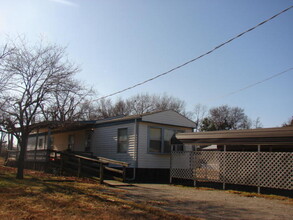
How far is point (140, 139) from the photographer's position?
1541 centimetres

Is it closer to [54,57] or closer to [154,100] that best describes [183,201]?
[54,57]

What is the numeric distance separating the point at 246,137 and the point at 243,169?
1.24 meters

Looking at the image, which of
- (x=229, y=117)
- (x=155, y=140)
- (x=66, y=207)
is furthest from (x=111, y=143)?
(x=229, y=117)

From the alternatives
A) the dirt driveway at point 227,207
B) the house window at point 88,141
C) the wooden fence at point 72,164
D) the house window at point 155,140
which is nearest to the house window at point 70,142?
the house window at point 88,141

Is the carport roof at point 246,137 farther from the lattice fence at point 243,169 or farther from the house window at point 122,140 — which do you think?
the house window at point 122,140

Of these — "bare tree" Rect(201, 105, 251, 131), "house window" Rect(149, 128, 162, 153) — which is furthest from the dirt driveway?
"bare tree" Rect(201, 105, 251, 131)

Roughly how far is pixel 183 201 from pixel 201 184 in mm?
4742

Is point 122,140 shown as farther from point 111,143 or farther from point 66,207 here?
point 66,207

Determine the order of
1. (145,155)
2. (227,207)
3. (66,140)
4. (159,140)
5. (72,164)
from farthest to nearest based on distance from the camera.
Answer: (66,140) → (159,140) → (72,164) → (145,155) → (227,207)

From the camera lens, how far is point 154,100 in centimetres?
5022

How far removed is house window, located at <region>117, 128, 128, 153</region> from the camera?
16163 millimetres

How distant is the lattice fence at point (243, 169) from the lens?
10.5 metres

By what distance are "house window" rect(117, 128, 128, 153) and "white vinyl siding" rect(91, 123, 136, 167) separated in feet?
0.57

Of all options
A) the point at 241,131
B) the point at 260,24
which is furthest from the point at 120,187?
the point at 260,24
